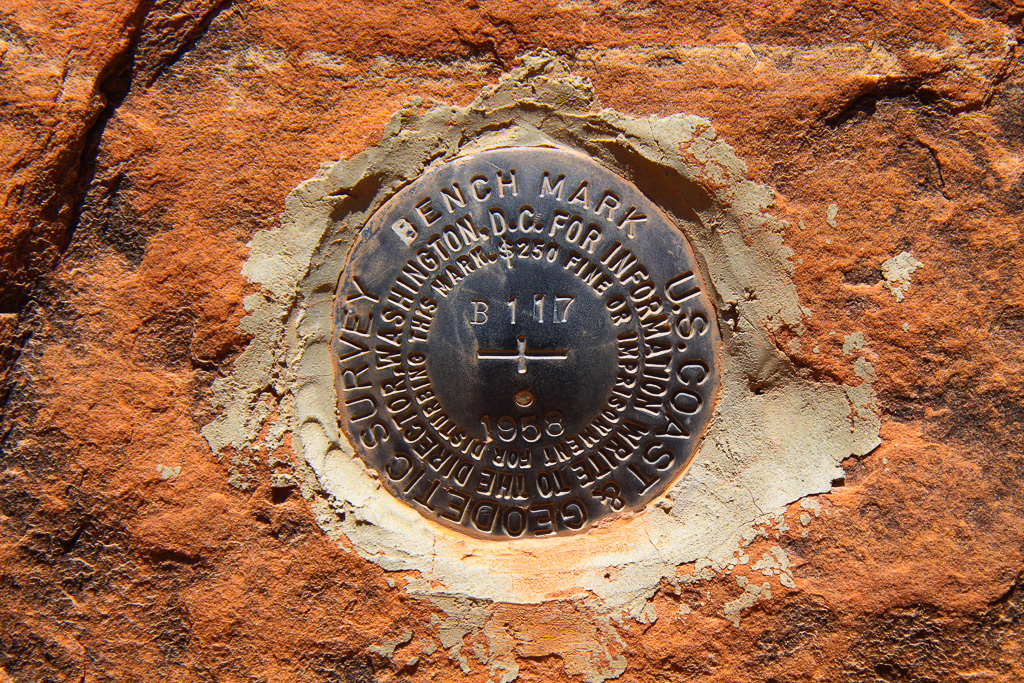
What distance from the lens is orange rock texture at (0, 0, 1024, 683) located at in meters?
1.76

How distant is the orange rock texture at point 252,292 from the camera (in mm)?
1757

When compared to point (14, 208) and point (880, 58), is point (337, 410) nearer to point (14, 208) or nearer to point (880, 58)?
point (14, 208)

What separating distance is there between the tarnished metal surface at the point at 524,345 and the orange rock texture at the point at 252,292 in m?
0.28

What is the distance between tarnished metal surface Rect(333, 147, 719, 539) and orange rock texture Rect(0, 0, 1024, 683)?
28cm

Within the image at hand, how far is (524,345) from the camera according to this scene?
1815mm

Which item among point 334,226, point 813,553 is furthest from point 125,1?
point 813,553

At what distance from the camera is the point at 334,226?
185 centimetres

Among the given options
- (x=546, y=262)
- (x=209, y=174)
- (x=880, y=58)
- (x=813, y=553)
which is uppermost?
(x=880, y=58)

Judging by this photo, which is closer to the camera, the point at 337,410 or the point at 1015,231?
the point at 1015,231

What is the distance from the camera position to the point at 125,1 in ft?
6.02

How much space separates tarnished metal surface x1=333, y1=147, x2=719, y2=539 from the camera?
182 centimetres

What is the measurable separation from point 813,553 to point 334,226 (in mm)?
1798

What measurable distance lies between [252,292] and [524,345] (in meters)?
0.87

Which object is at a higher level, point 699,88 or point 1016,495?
point 699,88
